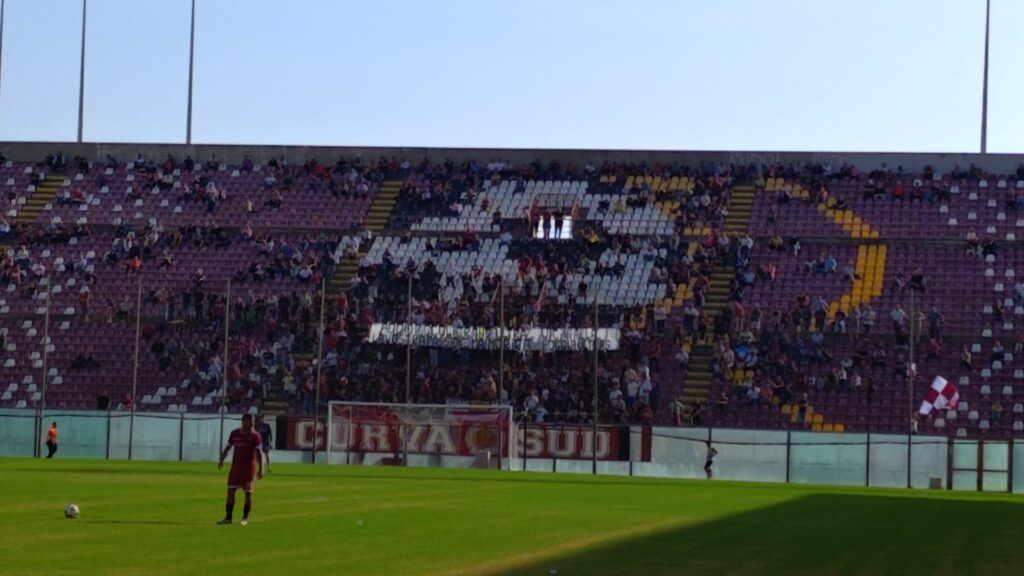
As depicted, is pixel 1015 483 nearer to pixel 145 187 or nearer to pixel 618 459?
pixel 618 459

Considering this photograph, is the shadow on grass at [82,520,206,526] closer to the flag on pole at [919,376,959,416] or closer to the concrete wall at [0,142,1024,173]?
the flag on pole at [919,376,959,416]

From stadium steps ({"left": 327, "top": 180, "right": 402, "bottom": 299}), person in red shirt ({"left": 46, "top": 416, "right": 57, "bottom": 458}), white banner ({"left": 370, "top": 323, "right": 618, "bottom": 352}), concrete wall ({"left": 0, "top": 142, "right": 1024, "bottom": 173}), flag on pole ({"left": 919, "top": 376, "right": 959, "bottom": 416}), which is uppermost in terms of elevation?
concrete wall ({"left": 0, "top": 142, "right": 1024, "bottom": 173})

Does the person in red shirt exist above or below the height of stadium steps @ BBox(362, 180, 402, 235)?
below

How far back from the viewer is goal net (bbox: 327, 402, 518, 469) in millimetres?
65312

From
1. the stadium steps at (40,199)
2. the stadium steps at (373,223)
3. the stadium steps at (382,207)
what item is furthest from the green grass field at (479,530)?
the stadium steps at (40,199)

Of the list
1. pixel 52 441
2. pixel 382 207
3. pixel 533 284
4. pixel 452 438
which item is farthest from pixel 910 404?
pixel 382 207

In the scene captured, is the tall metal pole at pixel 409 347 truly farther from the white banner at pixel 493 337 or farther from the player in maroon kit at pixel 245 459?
the player in maroon kit at pixel 245 459

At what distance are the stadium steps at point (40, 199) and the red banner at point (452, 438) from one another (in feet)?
88.1

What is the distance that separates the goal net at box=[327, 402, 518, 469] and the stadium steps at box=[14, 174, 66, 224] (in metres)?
27.6

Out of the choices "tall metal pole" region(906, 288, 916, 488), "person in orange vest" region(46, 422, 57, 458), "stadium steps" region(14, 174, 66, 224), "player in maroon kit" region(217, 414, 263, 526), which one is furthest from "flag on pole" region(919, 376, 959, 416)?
"stadium steps" region(14, 174, 66, 224)

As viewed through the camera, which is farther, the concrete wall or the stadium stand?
the concrete wall

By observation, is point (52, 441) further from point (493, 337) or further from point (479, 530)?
point (479, 530)

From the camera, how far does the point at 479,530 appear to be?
1149 inches

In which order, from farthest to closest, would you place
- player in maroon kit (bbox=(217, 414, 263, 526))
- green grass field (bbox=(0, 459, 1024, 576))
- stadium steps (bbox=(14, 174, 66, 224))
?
stadium steps (bbox=(14, 174, 66, 224)) < player in maroon kit (bbox=(217, 414, 263, 526)) < green grass field (bbox=(0, 459, 1024, 576))
